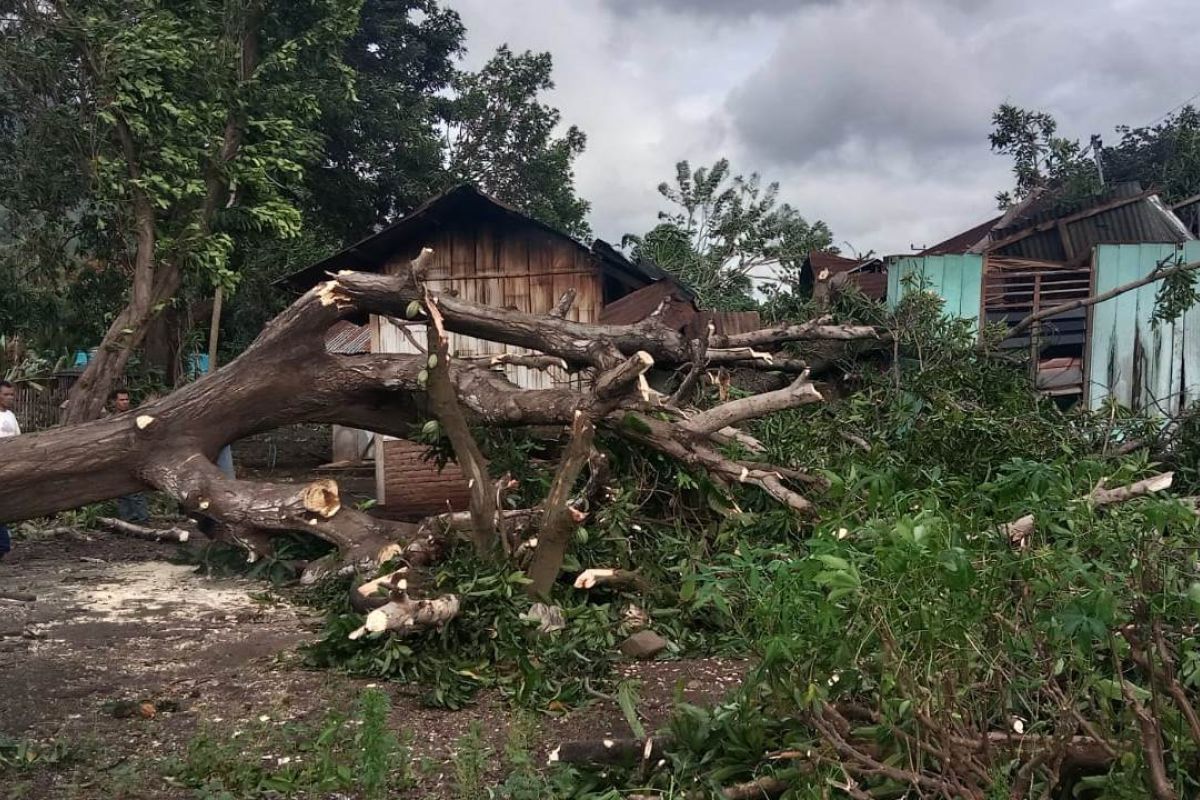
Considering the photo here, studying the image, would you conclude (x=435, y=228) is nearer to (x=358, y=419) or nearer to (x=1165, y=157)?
(x=358, y=419)

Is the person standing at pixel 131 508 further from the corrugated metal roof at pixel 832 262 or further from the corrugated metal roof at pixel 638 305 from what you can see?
the corrugated metal roof at pixel 832 262

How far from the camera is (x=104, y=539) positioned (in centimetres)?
801

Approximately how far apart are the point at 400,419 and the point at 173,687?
290 cm

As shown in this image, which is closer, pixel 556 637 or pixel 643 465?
pixel 556 637

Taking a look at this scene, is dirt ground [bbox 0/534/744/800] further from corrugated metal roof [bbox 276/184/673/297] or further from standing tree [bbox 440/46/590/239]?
standing tree [bbox 440/46/590/239]

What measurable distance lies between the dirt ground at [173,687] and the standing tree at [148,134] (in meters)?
4.75

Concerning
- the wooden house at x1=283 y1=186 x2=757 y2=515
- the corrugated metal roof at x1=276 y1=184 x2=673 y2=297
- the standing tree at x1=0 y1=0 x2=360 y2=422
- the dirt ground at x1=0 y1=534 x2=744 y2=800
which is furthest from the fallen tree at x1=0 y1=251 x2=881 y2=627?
Answer: the standing tree at x1=0 y1=0 x2=360 y2=422

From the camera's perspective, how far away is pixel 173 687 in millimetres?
4207

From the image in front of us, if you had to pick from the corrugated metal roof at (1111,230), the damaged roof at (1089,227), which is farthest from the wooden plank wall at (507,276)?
the corrugated metal roof at (1111,230)

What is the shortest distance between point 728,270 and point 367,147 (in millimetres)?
6372

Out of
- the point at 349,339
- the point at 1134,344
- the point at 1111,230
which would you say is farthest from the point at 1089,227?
the point at 349,339

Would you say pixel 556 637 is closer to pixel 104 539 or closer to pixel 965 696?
pixel 965 696

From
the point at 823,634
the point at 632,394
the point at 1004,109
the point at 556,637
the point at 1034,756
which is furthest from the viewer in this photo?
the point at 1004,109

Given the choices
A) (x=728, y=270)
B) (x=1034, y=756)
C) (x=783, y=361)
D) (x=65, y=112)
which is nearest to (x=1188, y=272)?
(x=783, y=361)
